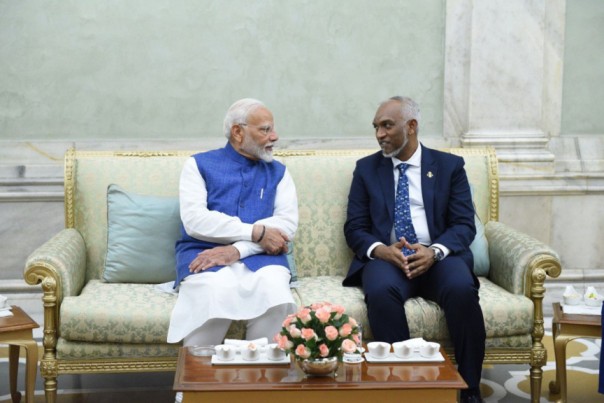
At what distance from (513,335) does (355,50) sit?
2.60 meters

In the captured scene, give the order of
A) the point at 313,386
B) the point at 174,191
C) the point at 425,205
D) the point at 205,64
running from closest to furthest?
the point at 313,386 → the point at 425,205 → the point at 174,191 → the point at 205,64

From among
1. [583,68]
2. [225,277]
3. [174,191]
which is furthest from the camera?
[583,68]

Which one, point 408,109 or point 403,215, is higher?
point 408,109

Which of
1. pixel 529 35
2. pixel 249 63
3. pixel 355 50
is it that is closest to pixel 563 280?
pixel 529 35

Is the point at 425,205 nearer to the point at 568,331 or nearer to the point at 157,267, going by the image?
the point at 568,331

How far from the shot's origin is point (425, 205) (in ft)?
15.5

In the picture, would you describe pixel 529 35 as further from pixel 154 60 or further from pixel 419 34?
pixel 154 60

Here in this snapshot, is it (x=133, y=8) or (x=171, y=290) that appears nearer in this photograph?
(x=171, y=290)

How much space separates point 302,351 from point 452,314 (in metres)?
1.18

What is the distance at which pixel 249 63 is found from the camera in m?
6.22

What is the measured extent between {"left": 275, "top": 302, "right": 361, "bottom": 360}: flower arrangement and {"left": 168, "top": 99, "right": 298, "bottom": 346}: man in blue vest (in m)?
0.85

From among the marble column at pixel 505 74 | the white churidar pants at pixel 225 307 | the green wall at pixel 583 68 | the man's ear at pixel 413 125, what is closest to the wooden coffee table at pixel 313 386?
the white churidar pants at pixel 225 307

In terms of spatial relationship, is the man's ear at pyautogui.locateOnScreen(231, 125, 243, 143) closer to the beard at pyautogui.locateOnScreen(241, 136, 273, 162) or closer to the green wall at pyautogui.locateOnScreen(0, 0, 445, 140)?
the beard at pyautogui.locateOnScreen(241, 136, 273, 162)

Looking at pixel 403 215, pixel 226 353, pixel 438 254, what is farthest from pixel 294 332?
pixel 403 215
